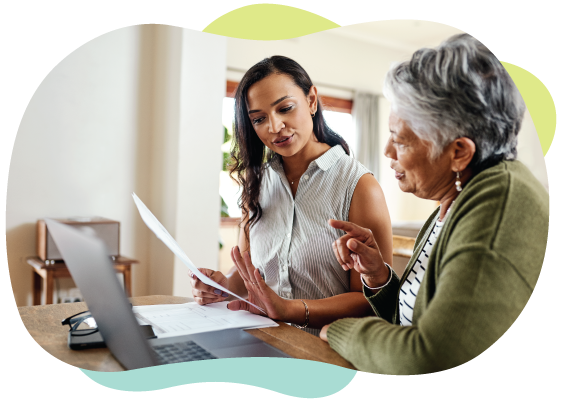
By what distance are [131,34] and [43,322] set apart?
2.39ft

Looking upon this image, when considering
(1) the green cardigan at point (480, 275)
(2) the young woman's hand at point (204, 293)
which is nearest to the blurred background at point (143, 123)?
(1) the green cardigan at point (480, 275)

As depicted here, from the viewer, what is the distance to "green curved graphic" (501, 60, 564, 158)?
1.86 feet

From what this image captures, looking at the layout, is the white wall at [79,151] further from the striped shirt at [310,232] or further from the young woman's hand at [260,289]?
the striped shirt at [310,232]

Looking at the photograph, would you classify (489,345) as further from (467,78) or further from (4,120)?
(4,120)

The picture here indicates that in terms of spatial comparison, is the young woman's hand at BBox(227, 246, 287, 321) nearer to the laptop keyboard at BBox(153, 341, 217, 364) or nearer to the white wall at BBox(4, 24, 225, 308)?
the laptop keyboard at BBox(153, 341, 217, 364)

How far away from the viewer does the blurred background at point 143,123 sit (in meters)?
0.69

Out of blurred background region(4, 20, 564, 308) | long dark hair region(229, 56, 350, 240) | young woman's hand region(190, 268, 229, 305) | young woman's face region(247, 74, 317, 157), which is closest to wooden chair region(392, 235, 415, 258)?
blurred background region(4, 20, 564, 308)

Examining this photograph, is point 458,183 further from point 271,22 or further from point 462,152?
point 271,22

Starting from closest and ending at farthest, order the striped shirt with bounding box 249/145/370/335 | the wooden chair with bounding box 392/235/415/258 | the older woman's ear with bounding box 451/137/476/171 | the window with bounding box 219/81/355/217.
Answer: the older woman's ear with bounding box 451/137/476/171 < the striped shirt with bounding box 249/145/370/335 < the window with bounding box 219/81/355/217 < the wooden chair with bounding box 392/235/415/258

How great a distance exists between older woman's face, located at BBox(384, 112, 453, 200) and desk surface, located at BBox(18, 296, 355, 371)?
292mm

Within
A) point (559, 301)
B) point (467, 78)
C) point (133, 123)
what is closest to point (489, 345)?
point (559, 301)

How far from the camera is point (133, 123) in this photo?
4.59 feet

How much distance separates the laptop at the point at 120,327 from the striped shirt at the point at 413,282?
0.22m

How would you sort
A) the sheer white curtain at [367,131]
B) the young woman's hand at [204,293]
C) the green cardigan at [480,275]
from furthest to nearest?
the sheer white curtain at [367,131] < the young woman's hand at [204,293] < the green cardigan at [480,275]
